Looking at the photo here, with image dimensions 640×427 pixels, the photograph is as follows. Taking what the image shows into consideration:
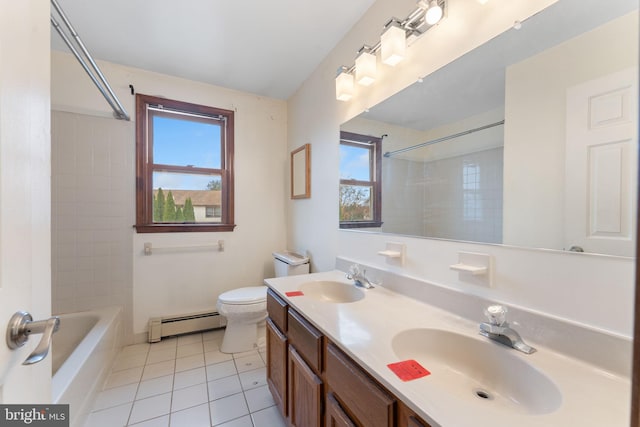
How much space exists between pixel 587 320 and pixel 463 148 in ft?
2.25

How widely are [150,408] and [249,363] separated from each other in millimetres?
644

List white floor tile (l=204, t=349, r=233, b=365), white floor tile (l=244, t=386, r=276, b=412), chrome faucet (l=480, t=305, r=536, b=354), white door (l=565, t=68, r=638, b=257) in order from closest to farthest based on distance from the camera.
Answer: white door (l=565, t=68, r=638, b=257) → chrome faucet (l=480, t=305, r=536, b=354) → white floor tile (l=244, t=386, r=276, b=412) → white floor tile (l=204, t=349, r=233, b=365)

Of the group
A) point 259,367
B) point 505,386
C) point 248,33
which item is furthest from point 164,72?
point 505,386

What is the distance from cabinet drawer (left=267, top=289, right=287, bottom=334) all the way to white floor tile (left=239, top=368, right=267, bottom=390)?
0.62m

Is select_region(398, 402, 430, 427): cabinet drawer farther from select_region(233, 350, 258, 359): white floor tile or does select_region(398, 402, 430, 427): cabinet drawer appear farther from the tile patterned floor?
select_region(233, 350, 258, 359): white floor tile

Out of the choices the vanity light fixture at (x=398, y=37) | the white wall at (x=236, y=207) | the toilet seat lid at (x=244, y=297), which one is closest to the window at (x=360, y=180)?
the vanity light fixture at (x=398, y=37)

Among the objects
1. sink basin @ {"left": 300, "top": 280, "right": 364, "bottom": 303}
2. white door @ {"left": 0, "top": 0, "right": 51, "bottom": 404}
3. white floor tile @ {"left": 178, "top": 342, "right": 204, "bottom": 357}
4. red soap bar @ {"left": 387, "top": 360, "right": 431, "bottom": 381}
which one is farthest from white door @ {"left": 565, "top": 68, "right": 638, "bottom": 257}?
white floor tile @ {"left": 178, "top": 342, "right": 204, "bottom": 357}

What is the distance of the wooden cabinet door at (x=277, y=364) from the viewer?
50.1 inches

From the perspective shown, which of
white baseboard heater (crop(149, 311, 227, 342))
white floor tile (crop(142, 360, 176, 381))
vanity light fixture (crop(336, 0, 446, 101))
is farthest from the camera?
white baseboard heater (crop(149, 311, 227, 342))

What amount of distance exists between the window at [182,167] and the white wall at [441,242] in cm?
91

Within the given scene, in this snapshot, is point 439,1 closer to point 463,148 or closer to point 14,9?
point 463,148

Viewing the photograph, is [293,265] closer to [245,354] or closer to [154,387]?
[245,354]

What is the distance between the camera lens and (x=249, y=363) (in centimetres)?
195

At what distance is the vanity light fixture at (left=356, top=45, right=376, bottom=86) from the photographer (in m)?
1.40
